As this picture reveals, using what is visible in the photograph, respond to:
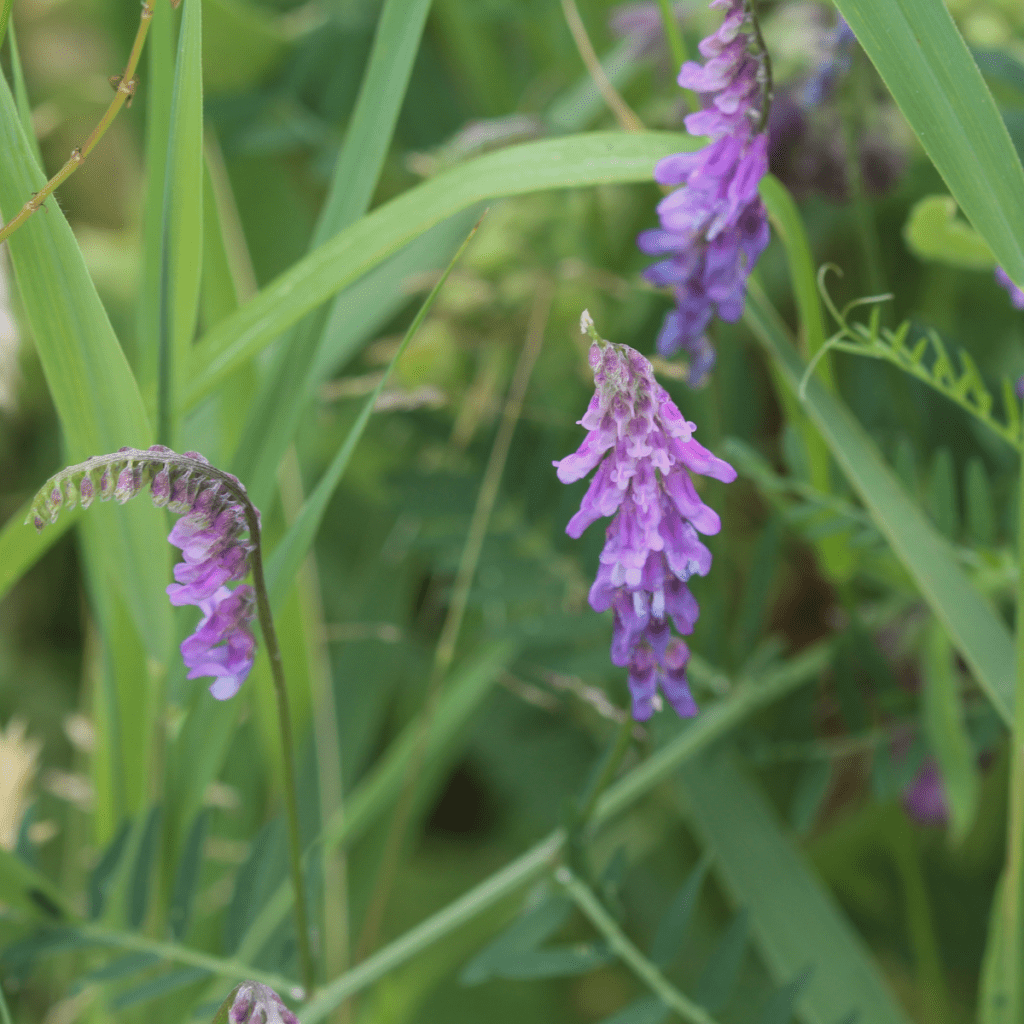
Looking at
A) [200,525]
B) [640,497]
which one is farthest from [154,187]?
[640,497]

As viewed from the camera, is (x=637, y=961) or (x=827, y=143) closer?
(x=637, y=961)

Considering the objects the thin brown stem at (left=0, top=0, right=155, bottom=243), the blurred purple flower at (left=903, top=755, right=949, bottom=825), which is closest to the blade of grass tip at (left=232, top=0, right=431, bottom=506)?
the thin brown stem at (left=0, top=0, right=155, bottom=243)

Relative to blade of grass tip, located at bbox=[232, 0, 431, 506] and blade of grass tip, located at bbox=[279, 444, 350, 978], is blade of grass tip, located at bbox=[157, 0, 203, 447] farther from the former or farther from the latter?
blade of grass tip, located at bbox=[279, 444, 350, 978]

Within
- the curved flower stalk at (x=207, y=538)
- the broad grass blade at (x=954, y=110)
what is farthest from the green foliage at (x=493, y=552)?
the curved flower stalk at (x=207, y=538)

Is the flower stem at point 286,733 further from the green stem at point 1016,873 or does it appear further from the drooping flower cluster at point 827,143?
the drooping flower cluster at point 827,143

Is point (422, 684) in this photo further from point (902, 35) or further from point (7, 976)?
point (902, 35)

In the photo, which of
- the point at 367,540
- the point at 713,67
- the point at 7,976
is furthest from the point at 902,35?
the point at 367,540

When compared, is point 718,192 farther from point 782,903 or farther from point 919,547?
point 782,903
